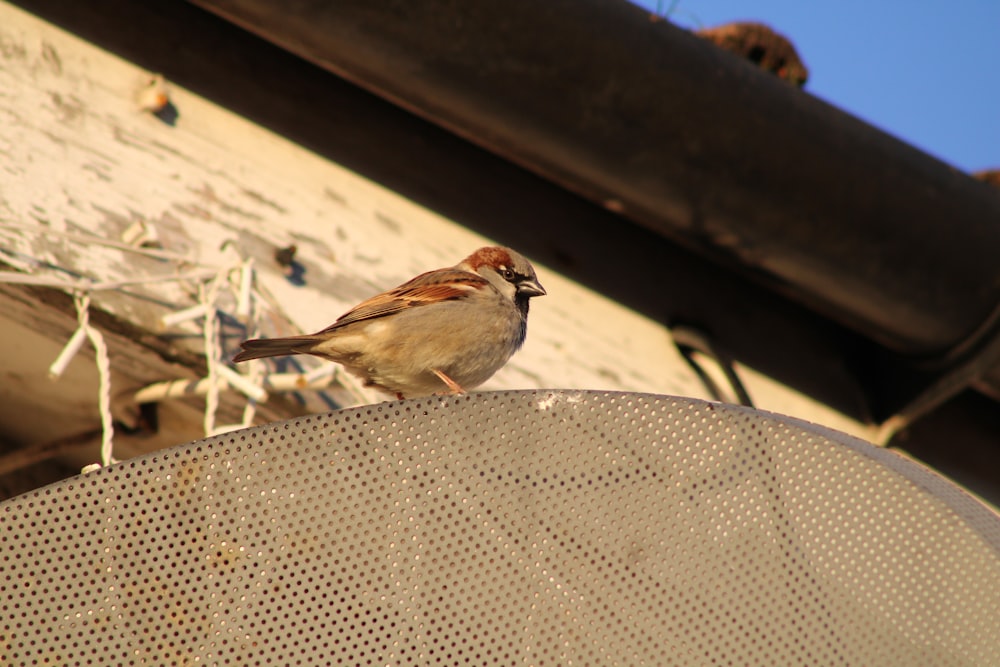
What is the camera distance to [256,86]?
3.19 m

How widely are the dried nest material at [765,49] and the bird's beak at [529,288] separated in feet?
3.86

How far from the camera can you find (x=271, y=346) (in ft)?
7.95

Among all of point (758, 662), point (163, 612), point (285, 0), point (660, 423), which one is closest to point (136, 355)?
point (285, 0)

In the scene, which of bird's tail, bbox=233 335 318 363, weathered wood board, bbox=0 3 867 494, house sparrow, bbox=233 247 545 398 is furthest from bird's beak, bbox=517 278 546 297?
bird's tail, bbox=233 335 318 363

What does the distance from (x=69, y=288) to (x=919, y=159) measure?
2268 mm

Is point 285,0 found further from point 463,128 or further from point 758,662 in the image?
point 758,662

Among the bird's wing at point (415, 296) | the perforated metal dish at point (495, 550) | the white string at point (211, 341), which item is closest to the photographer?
the perforated metal dish at point (495, 550)

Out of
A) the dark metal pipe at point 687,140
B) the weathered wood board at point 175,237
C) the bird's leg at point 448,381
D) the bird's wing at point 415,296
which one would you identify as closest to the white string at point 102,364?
the weathered wood board at point 175,237

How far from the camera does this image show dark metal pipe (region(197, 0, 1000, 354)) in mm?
2811

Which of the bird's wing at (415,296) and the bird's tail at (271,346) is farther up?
the bird's wing at (415,296)

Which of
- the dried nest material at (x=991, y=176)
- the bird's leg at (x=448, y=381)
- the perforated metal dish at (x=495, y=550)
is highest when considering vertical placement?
the dried nest material at (x=991, y=176)

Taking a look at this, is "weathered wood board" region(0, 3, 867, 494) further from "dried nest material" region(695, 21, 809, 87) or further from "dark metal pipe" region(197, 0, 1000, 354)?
"dried nest material" region(695, 21, 809, 87)

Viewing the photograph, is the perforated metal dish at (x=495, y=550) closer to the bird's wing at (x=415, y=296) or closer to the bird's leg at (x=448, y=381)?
the bird's leg at (x=448, y=381)

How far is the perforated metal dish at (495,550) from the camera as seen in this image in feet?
4.45
